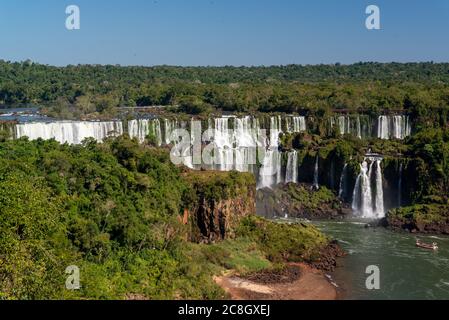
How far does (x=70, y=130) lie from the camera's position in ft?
179

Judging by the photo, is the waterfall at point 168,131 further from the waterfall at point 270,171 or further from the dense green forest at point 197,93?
the dense green forest at point 197,93

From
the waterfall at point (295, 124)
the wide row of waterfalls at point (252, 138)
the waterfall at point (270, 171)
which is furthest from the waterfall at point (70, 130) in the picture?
the waterfall at point (295, 124)

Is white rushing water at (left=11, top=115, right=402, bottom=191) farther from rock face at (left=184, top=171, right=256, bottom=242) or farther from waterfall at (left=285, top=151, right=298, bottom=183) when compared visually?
rock face at (left=184, top=171, right=256, bottom=242)

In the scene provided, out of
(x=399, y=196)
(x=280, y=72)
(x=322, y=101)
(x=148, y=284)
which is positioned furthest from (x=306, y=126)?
(x=280, y=72)

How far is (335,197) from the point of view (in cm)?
5350

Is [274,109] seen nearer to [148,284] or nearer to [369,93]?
[369,93]

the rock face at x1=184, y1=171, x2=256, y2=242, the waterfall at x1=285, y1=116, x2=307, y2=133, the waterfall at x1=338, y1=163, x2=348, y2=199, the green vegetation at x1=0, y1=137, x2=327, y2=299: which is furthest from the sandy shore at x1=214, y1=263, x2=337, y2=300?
the waterfall at x1=285, y1=116, x2=307, y2=133

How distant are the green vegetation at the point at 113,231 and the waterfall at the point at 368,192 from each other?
12.3m

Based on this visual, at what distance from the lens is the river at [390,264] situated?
33.7m

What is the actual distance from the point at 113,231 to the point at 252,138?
2988 centimetres

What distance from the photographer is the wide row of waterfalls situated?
52.9 metres

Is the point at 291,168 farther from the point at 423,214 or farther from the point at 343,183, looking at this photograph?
the point at 423,214

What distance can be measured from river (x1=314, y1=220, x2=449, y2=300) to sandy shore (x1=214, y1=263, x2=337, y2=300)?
103 cm

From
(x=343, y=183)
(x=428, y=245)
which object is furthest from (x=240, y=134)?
(x=428, y=245)
